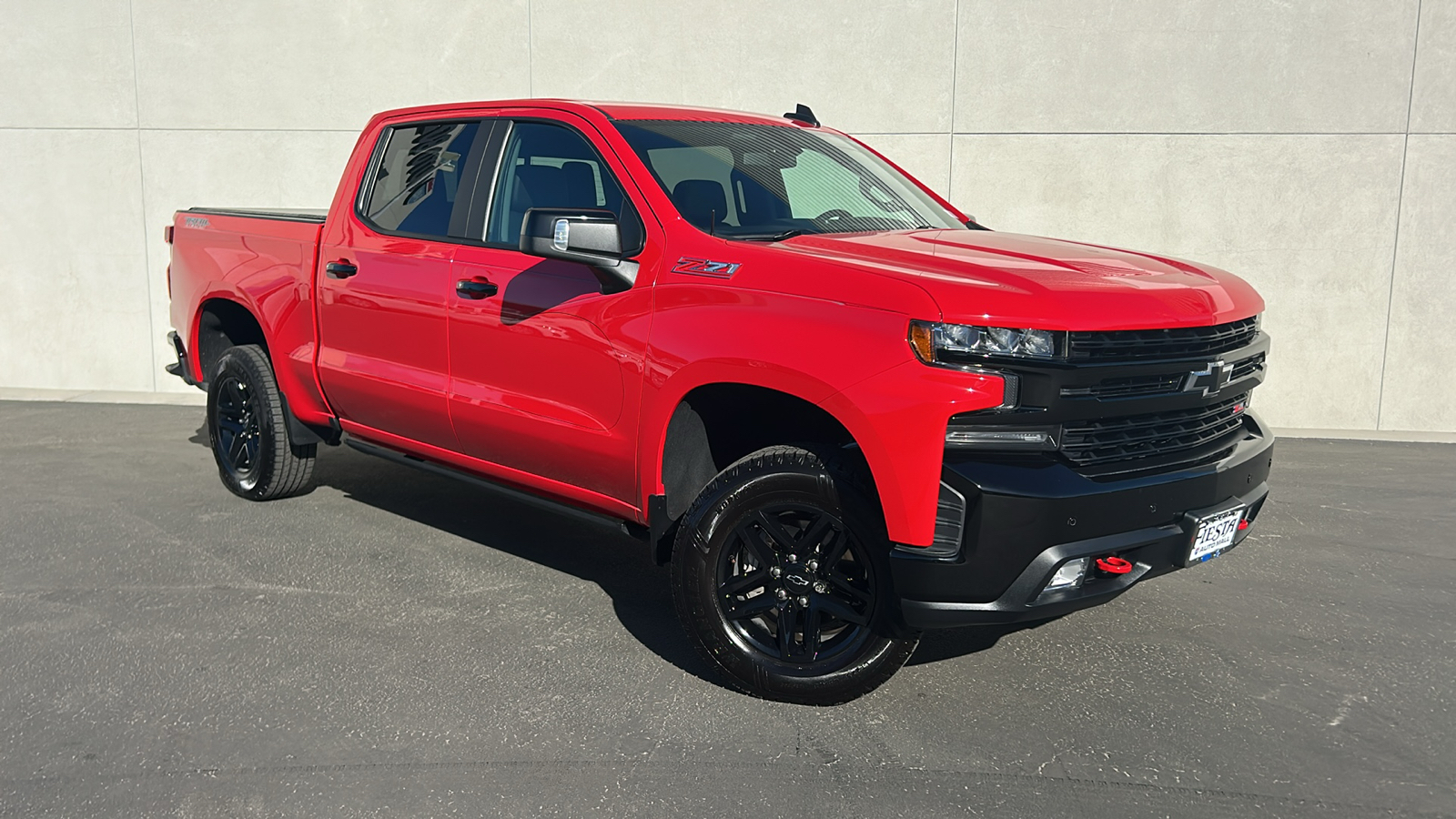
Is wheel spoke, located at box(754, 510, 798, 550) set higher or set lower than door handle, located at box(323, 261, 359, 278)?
lower

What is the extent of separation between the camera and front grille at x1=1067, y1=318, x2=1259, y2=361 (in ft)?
10.7

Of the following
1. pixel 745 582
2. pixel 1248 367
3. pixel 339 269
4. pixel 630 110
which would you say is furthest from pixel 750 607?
pixel 339 269

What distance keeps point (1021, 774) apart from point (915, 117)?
627 cm

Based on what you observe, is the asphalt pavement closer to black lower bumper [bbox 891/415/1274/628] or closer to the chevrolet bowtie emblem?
black lower bumper [bbox 891/415/1274/628]

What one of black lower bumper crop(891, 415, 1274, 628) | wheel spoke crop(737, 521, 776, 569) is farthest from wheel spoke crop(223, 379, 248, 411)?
black lower bumper crop(891, 415, 1274, 628)

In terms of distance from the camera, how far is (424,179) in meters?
5.05

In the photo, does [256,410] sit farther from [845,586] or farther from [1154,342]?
[1154,342]

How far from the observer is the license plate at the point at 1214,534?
11.5ft

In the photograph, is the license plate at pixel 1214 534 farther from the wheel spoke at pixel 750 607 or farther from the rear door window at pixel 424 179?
the rear door window at pixel 424 179

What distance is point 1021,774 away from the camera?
11.0ft

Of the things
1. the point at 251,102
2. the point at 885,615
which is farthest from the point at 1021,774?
the point at 251,102

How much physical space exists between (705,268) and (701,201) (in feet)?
1.33

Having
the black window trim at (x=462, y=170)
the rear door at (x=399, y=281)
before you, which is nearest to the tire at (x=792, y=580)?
the rear door at (x=399, y=281)

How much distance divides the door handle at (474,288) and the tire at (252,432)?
1.85m
